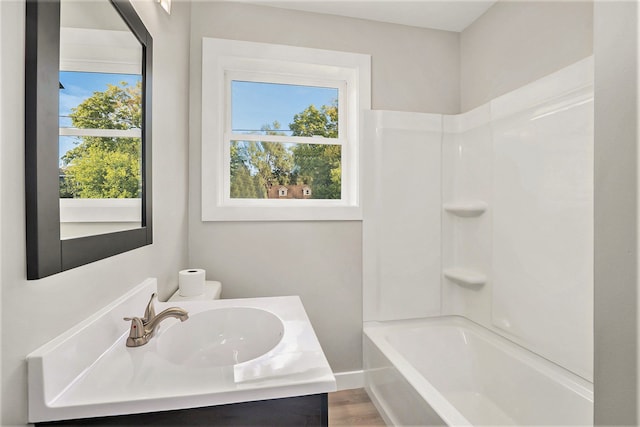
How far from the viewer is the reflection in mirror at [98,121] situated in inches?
28.8

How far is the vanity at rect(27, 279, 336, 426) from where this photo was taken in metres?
0.66

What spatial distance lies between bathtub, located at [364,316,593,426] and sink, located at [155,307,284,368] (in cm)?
78

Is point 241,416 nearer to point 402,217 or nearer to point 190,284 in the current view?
point 190,284

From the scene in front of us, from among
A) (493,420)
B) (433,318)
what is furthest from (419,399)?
(433,318)

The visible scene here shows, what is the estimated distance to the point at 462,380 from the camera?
2.04 m

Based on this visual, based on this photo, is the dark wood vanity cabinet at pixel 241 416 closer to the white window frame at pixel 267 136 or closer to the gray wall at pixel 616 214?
the gray wall at pixel 616 214

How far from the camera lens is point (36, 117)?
63 centimetres

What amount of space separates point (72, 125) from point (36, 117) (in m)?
0.13

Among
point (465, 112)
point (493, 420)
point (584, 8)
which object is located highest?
point (584, 8)

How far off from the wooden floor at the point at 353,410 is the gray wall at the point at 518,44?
83.2 inches

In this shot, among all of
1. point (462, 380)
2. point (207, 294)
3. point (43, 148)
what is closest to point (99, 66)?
point (43, 148)

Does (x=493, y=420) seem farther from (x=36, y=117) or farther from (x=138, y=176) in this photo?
(x=36, y=117)

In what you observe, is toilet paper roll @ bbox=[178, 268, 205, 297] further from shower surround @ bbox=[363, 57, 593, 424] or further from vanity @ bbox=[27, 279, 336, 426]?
shower surround @ bbox=[363, 57, 593, 424]

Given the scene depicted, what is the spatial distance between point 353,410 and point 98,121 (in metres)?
1.96
